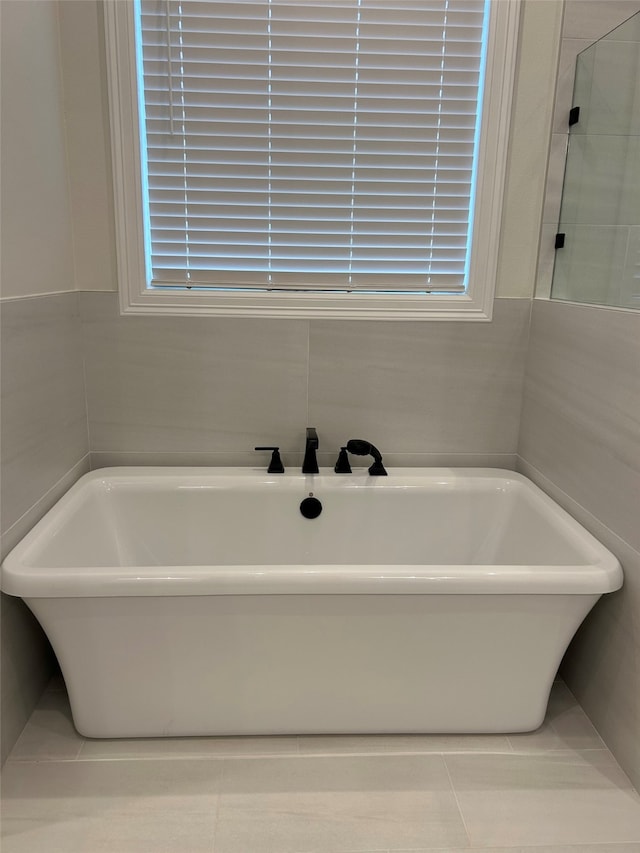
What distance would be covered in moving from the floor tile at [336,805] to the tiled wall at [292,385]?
3.27 feet

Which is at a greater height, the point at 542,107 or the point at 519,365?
the point at 542,107

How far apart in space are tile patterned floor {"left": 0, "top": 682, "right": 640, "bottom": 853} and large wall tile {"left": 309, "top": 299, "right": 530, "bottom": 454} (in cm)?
99

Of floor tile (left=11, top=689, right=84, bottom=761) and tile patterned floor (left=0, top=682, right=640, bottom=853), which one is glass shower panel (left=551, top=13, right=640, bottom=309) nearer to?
tile patterned floor (left=0, top=682, right=640, bottom=853)

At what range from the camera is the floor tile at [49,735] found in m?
1.54

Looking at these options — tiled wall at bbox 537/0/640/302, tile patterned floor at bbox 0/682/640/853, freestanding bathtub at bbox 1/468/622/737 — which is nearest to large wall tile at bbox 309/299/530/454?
tiled wall at bbox 537/0/640/302

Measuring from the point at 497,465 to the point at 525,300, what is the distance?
62 centimetres

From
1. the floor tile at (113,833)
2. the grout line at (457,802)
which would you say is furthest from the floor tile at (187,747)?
the grout line at (457,802)

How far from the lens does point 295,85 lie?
1.92m

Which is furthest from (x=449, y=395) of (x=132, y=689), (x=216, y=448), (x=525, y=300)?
(x=132, y=689)

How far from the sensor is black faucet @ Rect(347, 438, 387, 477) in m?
1.95

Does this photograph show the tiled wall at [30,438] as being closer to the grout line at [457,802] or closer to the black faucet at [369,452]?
the black faucet at [369,452]

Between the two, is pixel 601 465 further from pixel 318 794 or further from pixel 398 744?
pixel 318 794

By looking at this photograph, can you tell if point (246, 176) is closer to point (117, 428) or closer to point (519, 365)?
point (117, 428)

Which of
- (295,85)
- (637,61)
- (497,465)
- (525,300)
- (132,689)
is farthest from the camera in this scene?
(497,465)
